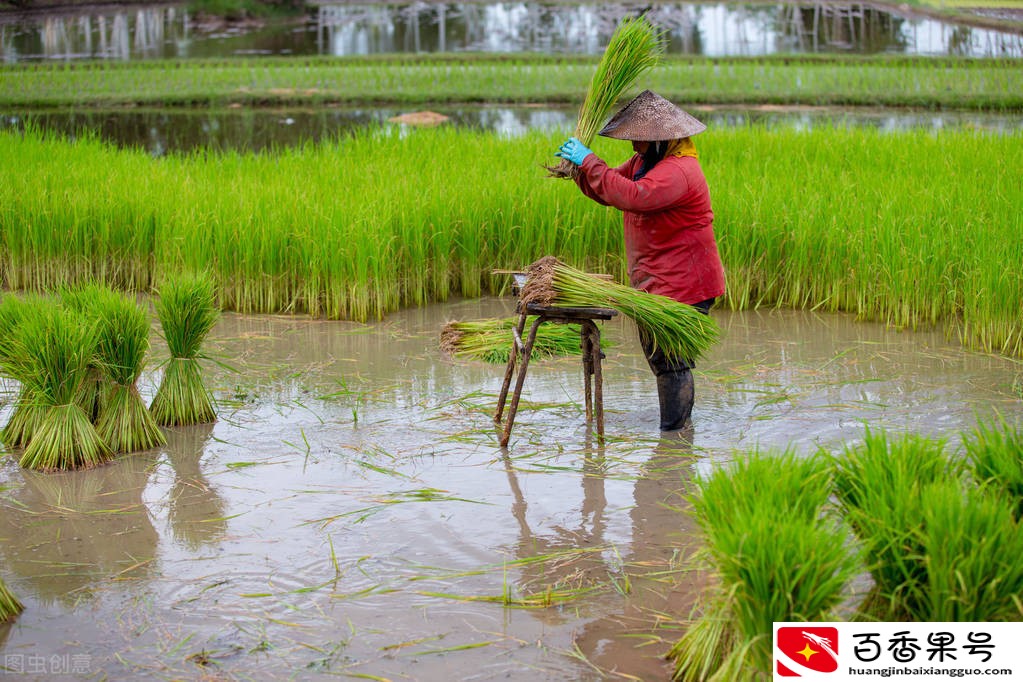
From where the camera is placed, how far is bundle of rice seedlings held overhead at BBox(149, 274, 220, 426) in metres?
4.44

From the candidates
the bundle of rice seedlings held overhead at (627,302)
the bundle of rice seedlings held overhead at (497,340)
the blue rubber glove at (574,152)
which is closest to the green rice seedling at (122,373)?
the bundle of rice seedlings held overhead at (627,302)

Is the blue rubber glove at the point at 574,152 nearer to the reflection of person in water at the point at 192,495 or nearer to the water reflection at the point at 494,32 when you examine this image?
the reflection of person in water at the point at 192,495

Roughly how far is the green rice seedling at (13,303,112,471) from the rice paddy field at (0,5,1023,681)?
0.02 metres

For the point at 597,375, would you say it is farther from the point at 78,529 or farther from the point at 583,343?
the point at 78,529

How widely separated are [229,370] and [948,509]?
12.5 ft

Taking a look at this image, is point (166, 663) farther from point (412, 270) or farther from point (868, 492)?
point (412, 270)

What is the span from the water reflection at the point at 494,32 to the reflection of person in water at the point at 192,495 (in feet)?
58.7

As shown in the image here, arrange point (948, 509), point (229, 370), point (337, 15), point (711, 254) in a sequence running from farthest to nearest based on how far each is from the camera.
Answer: point (337, 15) → point (229, 370) → point (711, 254) → point (948, 509)

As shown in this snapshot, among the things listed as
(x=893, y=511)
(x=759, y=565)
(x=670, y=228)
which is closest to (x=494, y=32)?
(x=670, y=228)

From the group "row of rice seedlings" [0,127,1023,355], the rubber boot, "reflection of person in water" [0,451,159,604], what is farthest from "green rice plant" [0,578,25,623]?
"row of rice seedlings" [0,127,1023,355]

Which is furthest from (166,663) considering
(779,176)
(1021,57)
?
(1021,57)

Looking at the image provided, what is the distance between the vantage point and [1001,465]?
2680 mm

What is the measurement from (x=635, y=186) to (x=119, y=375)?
6.92 feet

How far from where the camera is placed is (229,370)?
5320 millimetres
